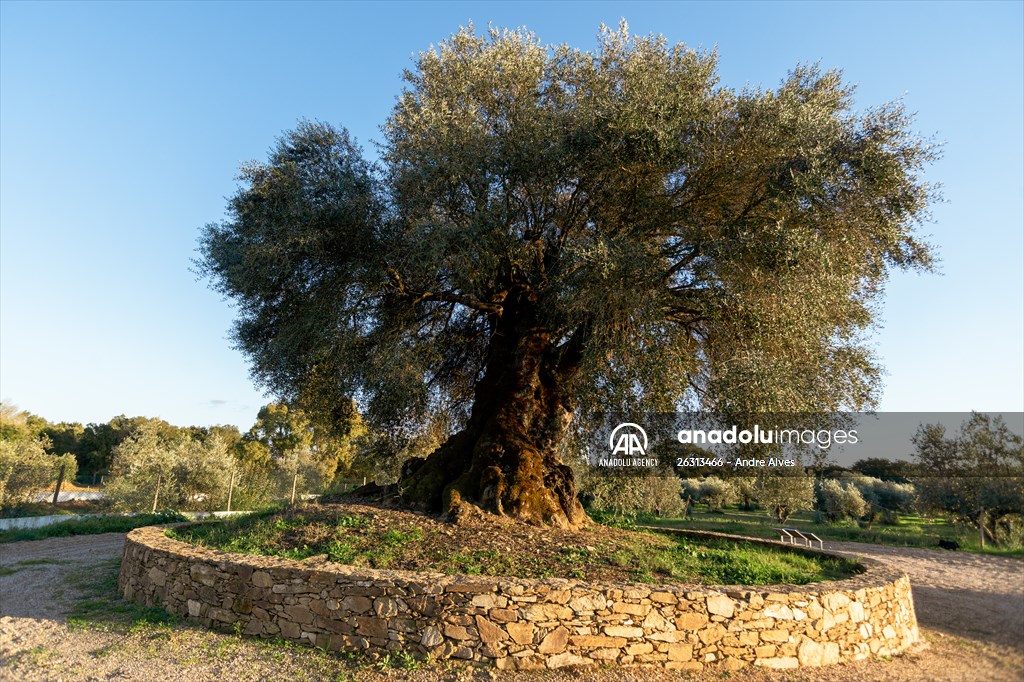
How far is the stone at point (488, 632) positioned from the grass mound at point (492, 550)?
103cm

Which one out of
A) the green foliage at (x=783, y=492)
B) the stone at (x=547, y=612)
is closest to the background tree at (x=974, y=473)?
the green foliage at (x=783, y=492)

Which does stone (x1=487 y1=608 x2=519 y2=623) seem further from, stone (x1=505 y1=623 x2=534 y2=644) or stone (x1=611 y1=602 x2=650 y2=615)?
stone (x1=611 y1=602 x2=650 y2=615)

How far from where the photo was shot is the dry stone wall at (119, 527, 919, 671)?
6.64 m

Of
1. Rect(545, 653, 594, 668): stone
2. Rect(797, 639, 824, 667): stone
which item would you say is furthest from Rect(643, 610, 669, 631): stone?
Rect(797, 639, 824, 667): stone

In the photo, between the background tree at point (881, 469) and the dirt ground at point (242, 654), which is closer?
the dirt ground at point (242, 654)

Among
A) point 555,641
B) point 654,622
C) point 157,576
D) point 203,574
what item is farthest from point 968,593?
point 157,576

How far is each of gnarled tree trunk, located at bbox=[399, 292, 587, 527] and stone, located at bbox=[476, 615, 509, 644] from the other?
414 centimetres

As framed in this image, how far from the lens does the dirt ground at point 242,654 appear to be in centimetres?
634

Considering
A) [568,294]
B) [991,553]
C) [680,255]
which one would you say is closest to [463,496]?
[568,294]

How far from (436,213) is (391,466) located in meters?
8.78

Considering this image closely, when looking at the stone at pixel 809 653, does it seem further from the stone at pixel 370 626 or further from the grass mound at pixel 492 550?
the stone at pixel 370 626

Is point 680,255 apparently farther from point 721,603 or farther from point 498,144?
point 721,603

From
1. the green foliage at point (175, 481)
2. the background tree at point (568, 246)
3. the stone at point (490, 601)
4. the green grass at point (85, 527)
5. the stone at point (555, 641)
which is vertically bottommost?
the green grass at point (85, 527)

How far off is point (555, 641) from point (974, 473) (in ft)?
78.3
